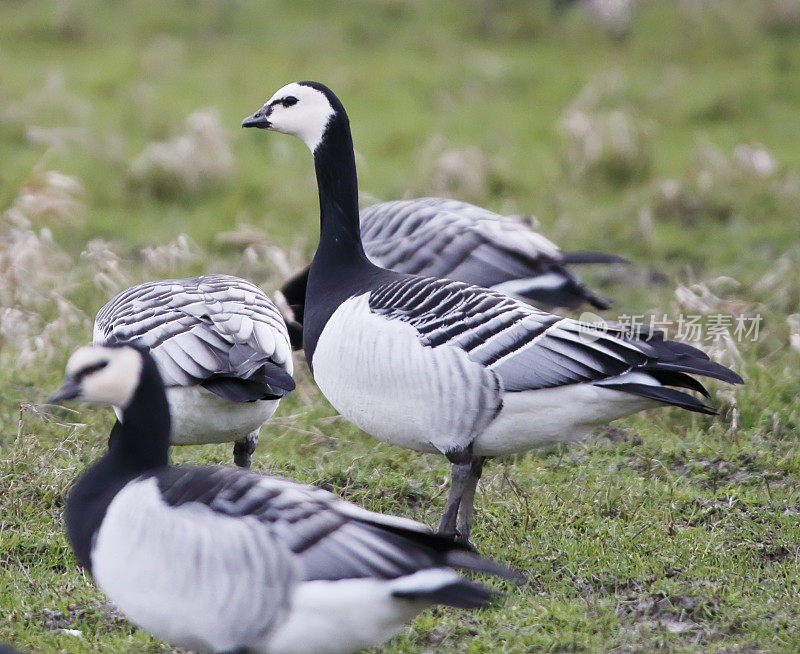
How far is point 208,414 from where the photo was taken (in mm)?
4453

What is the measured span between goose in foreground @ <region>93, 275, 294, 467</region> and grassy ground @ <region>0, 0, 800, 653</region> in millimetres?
572

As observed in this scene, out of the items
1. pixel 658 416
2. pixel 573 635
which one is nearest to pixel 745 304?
pixel 658 416

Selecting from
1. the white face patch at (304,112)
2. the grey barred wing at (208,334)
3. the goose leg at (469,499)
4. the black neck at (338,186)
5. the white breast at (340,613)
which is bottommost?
the goose leg at (469,499)

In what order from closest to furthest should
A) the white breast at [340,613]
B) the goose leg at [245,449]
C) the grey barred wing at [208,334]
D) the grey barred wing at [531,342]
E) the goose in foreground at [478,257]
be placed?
the white breast at [340,613], the grey barred wing at [531,342], the grey barred wing at [208,334], the goose leg at [245,449], the goose in foreground at [478,257]

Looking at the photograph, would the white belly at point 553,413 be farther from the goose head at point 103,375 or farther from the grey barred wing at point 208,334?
the goose head at point 103,375

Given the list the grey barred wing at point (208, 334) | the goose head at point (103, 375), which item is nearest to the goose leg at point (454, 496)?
the grey barred wing at point (208, 334)

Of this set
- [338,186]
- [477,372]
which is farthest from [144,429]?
[338,186]

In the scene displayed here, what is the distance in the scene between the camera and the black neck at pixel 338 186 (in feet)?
16.3

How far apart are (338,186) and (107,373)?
1.83 metres

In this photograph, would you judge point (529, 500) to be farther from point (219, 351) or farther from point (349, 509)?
point (349, 509)

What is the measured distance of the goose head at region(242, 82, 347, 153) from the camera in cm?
500

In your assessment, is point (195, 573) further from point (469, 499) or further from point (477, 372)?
point (469, 499)

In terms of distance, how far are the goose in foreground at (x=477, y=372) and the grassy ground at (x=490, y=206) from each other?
52cm

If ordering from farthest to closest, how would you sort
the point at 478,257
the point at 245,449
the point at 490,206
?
the point at 490,206
the point at 478,257
the point at 245,449
